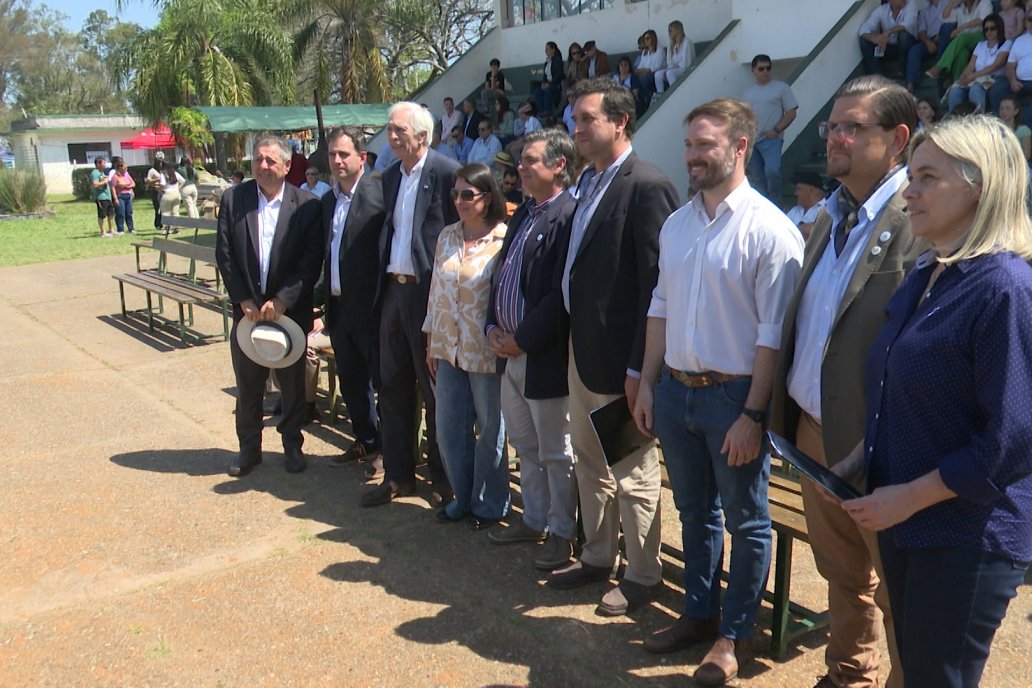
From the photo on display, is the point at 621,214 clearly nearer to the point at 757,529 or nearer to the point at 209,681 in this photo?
the point at 757,529

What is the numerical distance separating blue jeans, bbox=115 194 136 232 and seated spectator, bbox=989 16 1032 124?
18198 millimetres

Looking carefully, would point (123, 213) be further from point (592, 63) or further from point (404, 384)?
point (404, 384)

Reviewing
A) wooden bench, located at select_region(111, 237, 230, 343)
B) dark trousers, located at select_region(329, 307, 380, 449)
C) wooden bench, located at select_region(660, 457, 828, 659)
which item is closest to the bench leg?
wooden bench, located at select_region(660, 457, 828, 659)

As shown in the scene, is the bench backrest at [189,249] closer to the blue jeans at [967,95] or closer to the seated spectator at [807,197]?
the seated spectator at [807,197]

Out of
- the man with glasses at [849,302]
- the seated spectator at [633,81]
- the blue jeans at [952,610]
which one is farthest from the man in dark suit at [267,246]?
the seated spectator at [633,81]

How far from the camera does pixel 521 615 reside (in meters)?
3.89

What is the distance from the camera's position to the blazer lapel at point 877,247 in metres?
2.66

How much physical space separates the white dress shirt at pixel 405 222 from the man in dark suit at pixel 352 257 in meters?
0.17

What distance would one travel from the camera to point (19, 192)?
26250 mm

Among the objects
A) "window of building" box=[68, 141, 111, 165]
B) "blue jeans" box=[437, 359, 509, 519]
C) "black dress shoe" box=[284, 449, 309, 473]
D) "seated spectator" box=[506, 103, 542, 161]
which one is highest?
"window of building" box=[68, 141, 111, 165]

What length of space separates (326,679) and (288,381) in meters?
2.59

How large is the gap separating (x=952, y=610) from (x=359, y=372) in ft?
13.6

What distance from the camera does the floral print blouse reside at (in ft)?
14.5

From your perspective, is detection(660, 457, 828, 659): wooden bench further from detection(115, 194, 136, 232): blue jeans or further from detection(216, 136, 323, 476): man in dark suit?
detection(115, 194, 136, 232): blue jeans
